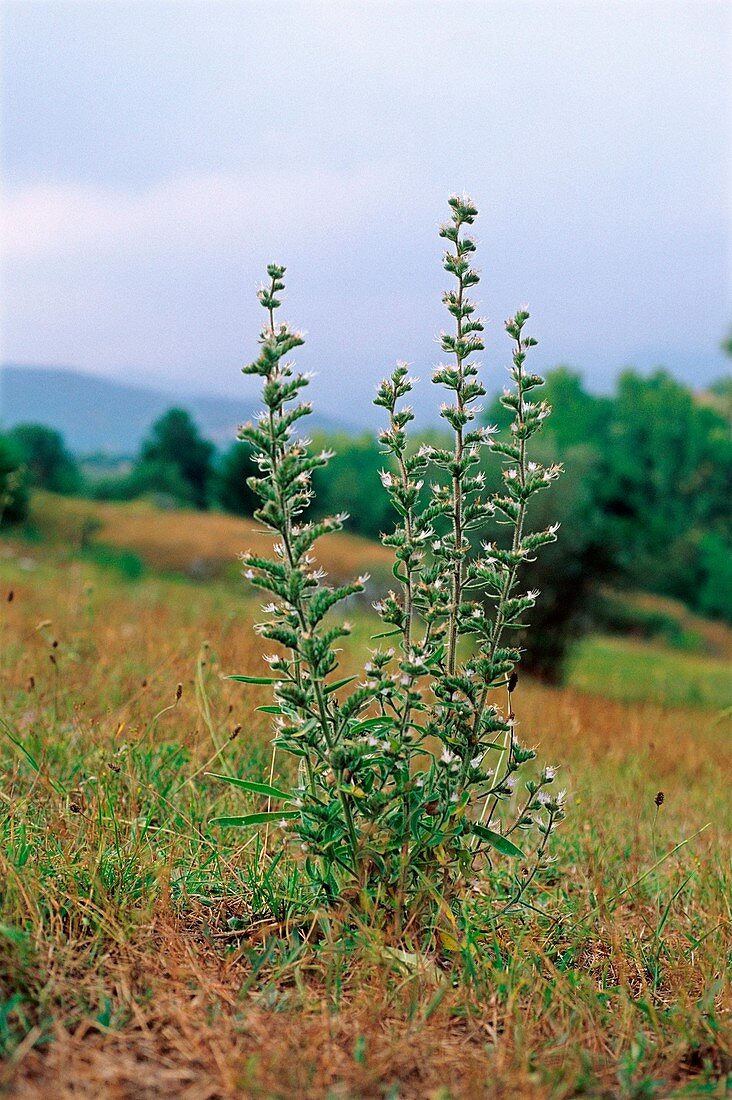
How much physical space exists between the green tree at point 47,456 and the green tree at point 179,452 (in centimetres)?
435

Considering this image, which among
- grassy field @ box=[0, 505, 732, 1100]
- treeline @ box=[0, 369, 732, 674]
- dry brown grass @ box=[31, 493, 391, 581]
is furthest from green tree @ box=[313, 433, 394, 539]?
grassy field @ box=[0, 505, 732, 1100]

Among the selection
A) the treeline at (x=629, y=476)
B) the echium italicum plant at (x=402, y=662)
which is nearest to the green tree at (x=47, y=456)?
the treeline at (x=629, y=476)

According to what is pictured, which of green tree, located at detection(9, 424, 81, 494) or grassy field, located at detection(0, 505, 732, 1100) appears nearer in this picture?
grassy field, located at detection(0, 505, 732, 1100)

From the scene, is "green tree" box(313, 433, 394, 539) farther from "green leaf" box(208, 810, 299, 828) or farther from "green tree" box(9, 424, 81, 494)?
"green leaf" box(208, 810, 299, 828)

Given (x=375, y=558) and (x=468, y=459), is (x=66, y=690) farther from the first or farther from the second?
(x=375, y=558)

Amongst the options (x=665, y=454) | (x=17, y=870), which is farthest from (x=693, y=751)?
(x=665, y=454)

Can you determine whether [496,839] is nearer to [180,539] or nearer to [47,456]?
[180,539]

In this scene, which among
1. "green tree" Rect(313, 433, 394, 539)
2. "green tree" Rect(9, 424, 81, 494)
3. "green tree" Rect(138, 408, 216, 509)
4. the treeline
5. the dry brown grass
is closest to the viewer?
the dry brown grass

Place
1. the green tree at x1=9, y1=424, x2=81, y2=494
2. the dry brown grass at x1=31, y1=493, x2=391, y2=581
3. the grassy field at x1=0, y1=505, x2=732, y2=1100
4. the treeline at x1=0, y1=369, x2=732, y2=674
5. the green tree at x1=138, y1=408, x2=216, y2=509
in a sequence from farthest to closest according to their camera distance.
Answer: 1. the green tree at x1=138, y1=408, x2=216, y2=509
2. the green tree at x1=9, y1=424, x2=81, y2=494
3. the treeline at x1=0, y1=369, x2=732, y2=674
4. the dry brown grass at x1=31, y1=493, x2=391, y2=581
5. the grassy field at x1=0, y1=505, x2=732, y2=1100

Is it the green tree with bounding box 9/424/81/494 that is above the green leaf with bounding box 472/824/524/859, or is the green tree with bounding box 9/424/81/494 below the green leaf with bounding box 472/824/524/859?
above

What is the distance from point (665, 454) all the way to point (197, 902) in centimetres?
5496

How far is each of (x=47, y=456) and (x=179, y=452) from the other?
706cm

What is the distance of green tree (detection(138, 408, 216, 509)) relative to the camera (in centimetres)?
5222

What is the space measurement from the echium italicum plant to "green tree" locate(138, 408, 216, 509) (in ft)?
161
